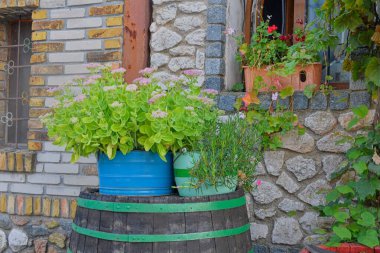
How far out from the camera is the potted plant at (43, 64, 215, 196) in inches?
80.9

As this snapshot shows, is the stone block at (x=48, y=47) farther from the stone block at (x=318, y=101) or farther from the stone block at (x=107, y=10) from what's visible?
the stone block at (x=318, y=101)

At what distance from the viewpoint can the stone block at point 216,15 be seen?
3127 millimetres

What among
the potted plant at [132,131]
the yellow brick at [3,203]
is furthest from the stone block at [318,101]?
the yellow brick at [3,203]

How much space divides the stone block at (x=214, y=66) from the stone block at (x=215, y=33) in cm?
12

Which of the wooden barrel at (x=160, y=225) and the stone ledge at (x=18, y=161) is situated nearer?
the wooden barrel at (x=160, y=225)

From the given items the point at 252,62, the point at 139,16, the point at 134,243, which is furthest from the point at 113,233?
the point at 139,16

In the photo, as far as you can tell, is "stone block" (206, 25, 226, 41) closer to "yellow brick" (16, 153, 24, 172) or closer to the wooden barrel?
the wooden barrel

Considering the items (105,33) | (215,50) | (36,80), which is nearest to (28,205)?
(36,80)

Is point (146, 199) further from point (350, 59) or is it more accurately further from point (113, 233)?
point (350, 59)

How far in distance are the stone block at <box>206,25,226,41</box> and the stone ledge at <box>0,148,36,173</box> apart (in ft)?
4.57

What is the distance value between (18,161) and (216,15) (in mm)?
1606

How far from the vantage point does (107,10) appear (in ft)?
11.0

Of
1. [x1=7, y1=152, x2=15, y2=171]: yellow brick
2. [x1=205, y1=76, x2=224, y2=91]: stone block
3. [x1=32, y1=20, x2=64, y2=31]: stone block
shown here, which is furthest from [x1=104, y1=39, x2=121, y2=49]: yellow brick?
[x1=7, y1=152, x2=15, y2=171]: yellow brick

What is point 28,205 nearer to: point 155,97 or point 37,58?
point 37,58
